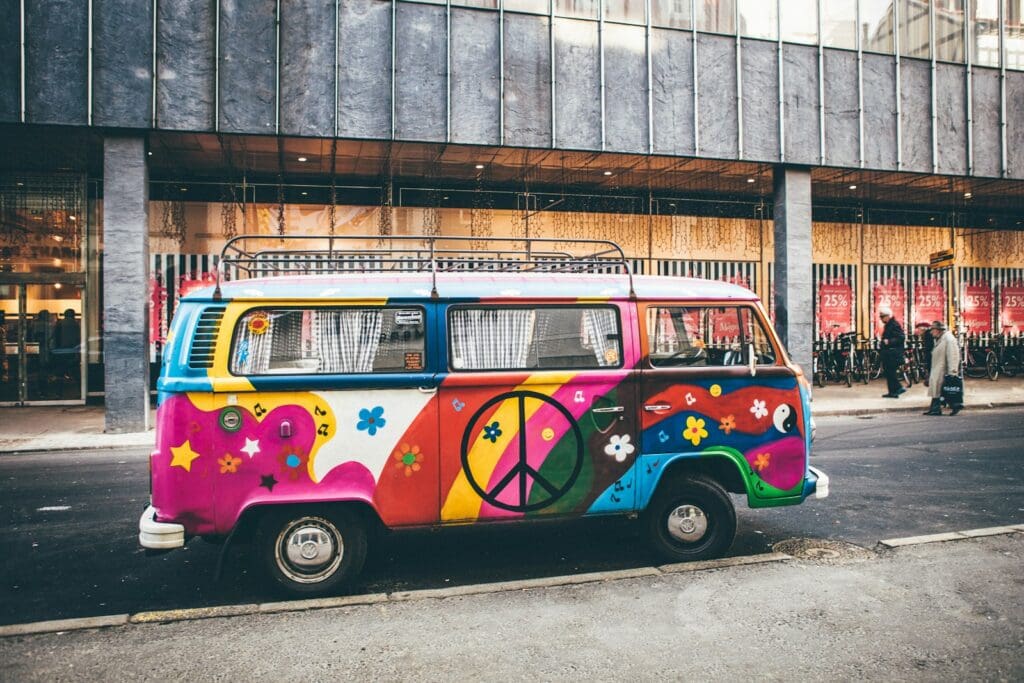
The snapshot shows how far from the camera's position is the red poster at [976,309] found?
73.0 ft

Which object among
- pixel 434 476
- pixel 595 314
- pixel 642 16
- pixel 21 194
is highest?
pixel 642 16

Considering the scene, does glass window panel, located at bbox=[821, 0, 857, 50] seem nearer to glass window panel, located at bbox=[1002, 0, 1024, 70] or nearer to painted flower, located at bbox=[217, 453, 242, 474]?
glass window panel, located at bbox=[1002, 0, 1024, 70]

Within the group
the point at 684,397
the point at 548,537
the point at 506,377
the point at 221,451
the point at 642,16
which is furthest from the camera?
the point at 642,16

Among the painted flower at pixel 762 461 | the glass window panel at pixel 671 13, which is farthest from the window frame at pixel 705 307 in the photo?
the glass window panel at pixel 671 13

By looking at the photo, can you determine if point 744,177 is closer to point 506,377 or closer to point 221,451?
point 506,377

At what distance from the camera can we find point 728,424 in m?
5.57

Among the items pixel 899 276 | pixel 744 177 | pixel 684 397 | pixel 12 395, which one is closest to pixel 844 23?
pixel 744 177

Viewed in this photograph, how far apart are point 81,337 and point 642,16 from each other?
14.7m

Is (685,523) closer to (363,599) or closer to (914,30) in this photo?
(363,599)

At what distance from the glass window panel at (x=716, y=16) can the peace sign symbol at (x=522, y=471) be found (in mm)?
12932

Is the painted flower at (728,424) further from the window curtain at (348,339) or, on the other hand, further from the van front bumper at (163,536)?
the van front bumper at (163,536)

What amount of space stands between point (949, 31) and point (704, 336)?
53.5 ft

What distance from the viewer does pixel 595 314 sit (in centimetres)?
538

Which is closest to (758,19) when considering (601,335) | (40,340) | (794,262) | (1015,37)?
Result: (794,262)
